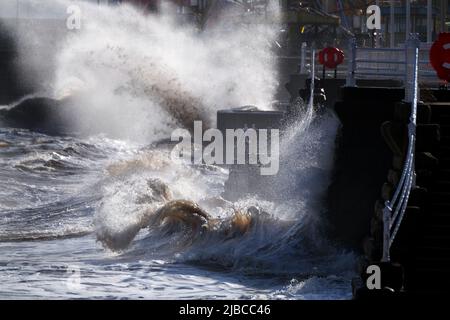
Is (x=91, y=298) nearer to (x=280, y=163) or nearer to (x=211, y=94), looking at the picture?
(x=280, y=163)

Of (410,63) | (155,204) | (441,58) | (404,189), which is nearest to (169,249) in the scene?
(155,204)

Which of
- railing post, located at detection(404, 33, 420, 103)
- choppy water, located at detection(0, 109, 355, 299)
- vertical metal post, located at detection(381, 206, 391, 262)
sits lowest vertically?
choppy water, located at detection(0, 109, 355, 299)

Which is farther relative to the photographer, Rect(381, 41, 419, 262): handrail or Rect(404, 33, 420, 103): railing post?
Rect(404, 33, 420, 103): railing post

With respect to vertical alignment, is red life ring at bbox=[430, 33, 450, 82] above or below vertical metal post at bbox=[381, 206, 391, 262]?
above

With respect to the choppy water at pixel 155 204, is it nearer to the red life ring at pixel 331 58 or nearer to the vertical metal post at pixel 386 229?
the red life ring at pixel 331 58

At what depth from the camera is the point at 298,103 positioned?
22.8 meters

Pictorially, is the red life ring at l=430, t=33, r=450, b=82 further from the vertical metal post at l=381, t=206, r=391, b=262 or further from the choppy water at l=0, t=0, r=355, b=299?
the vertical metal post at l=381, t=206, r=391, b=262

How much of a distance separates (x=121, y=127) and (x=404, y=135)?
3077cm

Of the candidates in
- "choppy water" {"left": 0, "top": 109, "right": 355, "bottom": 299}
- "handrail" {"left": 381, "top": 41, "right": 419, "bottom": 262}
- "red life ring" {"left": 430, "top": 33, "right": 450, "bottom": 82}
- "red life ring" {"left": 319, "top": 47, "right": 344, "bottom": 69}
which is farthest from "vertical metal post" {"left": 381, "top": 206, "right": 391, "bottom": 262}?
"red life ring" {"left": 319, "top": 47, "right": 344, "bottom": 69}

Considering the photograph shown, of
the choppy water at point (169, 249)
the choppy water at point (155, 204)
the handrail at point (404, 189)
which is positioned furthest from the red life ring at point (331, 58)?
the handrail at point (404, 189)

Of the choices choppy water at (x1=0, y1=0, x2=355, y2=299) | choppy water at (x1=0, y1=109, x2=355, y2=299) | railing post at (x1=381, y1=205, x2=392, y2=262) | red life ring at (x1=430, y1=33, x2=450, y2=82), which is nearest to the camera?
railing post at (x1=381, y1=205, x2=392, y2=262)

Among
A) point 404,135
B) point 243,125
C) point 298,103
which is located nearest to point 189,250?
point 404,135

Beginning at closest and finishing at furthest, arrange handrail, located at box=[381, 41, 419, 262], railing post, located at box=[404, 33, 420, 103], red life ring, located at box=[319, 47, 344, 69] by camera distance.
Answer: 1. handrail, located at box=[381, 41, 419, 262]
2. railing post, located at box=[404, 33, 420, 103]
3. red life ring, located at box=[319, 47, 344, 69]
